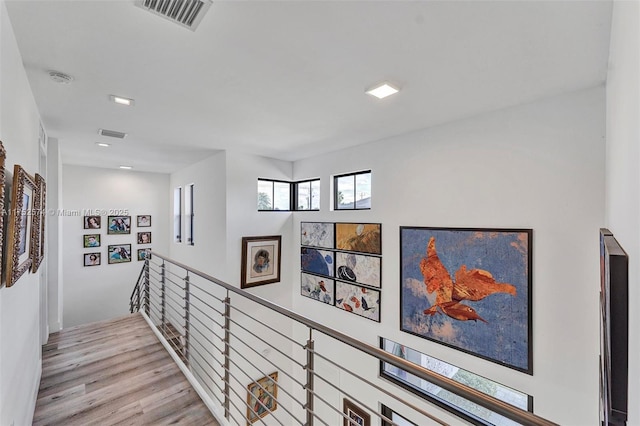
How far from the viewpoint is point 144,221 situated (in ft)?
20.8

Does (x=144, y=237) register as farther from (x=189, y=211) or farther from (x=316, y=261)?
(x=316, y=261)

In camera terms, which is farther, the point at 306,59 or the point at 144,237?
the point at 144,237

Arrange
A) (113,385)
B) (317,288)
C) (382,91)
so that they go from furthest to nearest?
(317,288) → (113,385) → (382,91)

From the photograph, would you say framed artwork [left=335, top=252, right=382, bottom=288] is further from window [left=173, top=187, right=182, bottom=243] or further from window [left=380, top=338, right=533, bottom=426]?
window [left=173, top=187, right=182, bottom=243]

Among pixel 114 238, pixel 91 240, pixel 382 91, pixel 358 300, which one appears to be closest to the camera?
pixel 382 91

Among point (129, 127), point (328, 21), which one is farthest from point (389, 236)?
point (129, 127)

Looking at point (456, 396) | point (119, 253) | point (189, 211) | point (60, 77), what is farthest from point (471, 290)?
point (119, 253)

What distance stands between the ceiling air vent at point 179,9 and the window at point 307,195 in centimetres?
324

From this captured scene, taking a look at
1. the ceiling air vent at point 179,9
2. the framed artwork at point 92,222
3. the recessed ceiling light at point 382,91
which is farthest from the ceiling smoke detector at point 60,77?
the framed artwork at point 92,222

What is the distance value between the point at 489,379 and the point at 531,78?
2526 mm

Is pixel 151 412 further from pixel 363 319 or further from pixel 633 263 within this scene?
pixel 633 263

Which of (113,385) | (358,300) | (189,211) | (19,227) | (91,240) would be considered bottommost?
(113,385)

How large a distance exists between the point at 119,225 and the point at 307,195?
421 cm

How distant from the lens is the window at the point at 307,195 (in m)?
4.65
